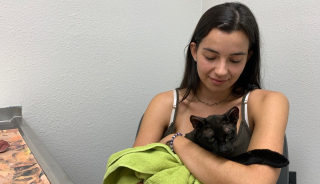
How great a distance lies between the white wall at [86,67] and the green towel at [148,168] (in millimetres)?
557

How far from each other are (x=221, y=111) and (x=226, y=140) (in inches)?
13.6

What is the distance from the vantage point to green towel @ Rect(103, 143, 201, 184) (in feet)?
2.31

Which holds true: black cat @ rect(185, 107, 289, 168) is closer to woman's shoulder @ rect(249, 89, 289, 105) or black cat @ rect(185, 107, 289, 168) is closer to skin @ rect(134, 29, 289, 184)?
skin @ rect(134, 29, 289, 184)

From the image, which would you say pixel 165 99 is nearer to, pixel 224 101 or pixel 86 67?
pixel 224 101

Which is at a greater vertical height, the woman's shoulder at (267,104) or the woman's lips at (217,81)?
the woman's lips at (217,81)

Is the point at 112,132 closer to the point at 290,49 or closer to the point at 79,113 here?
the point at 79,113

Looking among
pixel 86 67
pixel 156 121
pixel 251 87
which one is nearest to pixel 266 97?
pixel 251 87

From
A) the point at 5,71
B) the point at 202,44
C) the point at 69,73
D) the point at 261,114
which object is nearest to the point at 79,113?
the point at 69,73

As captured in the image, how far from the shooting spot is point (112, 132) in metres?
1.39

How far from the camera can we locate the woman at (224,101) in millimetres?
723

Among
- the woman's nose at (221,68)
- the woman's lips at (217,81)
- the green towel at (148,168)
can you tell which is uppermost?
the woman's nose at (221,68)

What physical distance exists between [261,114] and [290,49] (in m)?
0.52

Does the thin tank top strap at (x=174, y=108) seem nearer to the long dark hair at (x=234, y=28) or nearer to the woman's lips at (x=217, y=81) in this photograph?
the long dark hair at (x=234, y=28)

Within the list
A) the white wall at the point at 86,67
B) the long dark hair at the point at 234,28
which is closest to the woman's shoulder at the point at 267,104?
the long dark hair at the point at 234,28
